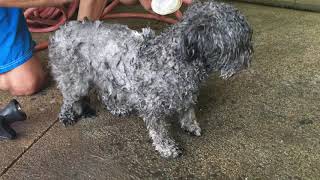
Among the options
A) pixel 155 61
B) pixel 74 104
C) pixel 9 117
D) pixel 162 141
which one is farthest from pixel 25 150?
pixel 155 61

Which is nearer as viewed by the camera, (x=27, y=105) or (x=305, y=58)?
(x=27, y=105)

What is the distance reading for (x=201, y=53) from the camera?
2861 millimetres

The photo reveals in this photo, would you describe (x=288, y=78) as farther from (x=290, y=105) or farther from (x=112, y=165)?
(x=112, y=165)

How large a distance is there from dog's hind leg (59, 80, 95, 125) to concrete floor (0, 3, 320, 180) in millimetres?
77

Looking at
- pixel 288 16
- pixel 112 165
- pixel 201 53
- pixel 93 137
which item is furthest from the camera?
pixel 288 16

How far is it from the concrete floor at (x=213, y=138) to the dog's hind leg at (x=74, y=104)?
0.25 feet

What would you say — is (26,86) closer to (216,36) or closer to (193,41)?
(193,41)

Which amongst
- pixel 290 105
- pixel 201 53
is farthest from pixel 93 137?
pixel 290 105

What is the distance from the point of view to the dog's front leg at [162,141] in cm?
332

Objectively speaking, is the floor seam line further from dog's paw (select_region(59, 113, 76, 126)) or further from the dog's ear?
the dog's ear

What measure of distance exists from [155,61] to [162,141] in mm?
637

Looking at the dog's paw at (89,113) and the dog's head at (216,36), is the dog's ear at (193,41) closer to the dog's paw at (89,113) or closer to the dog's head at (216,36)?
the dog's head at (216,36)

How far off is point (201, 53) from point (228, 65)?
0.68ft

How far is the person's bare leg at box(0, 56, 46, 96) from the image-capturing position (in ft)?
13.5
